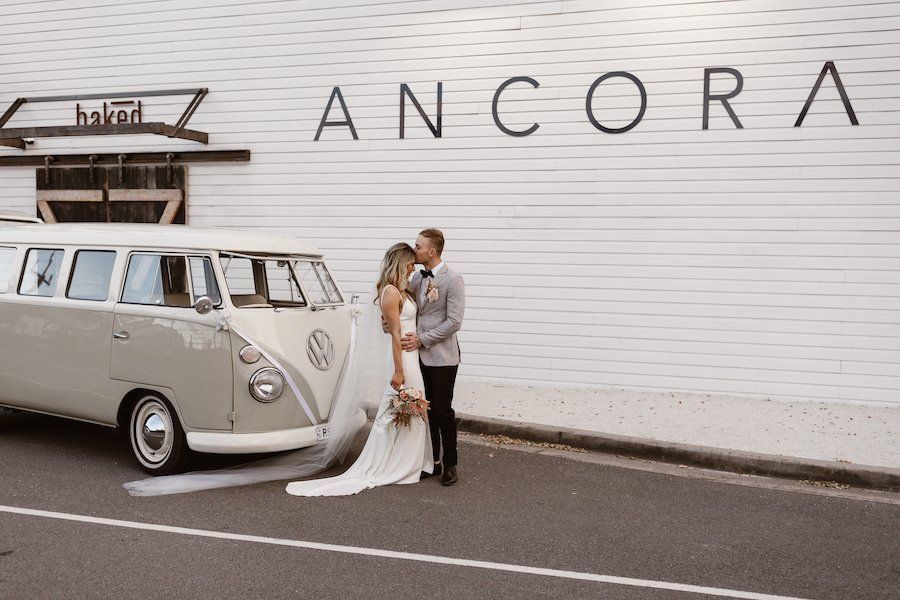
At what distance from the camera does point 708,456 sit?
22.3 ft

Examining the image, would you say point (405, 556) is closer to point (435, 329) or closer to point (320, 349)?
point (435, 329)

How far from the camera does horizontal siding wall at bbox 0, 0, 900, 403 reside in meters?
8.72

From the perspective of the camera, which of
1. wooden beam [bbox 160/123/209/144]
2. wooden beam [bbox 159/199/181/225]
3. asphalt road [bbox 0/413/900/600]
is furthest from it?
wooden beam [bbox 159/199/181/225]

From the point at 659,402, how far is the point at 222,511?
5.26 meters

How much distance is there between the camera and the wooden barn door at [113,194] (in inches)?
455

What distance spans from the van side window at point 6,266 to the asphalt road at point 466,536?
5.27ft

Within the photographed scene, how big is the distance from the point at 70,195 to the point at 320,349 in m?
7.88

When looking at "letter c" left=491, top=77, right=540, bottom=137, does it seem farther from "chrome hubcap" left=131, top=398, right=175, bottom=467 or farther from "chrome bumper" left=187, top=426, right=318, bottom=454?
"chrome hubcap" left=131, top=398, right=175, bottom=467

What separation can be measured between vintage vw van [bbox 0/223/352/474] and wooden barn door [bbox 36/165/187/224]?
14.9 feet

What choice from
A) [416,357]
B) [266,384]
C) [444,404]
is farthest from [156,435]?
[444,404]

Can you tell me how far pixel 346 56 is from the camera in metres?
10.5

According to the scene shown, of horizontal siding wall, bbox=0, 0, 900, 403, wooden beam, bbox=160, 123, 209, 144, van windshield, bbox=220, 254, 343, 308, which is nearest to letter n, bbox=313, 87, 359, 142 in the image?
horizontal siding wall, bbox=0, 0, 900, 403

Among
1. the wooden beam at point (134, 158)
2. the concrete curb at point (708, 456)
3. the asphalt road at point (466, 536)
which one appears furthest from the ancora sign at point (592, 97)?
the asphalt road at point (466, 536)

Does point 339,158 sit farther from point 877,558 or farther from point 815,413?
point 877,558
